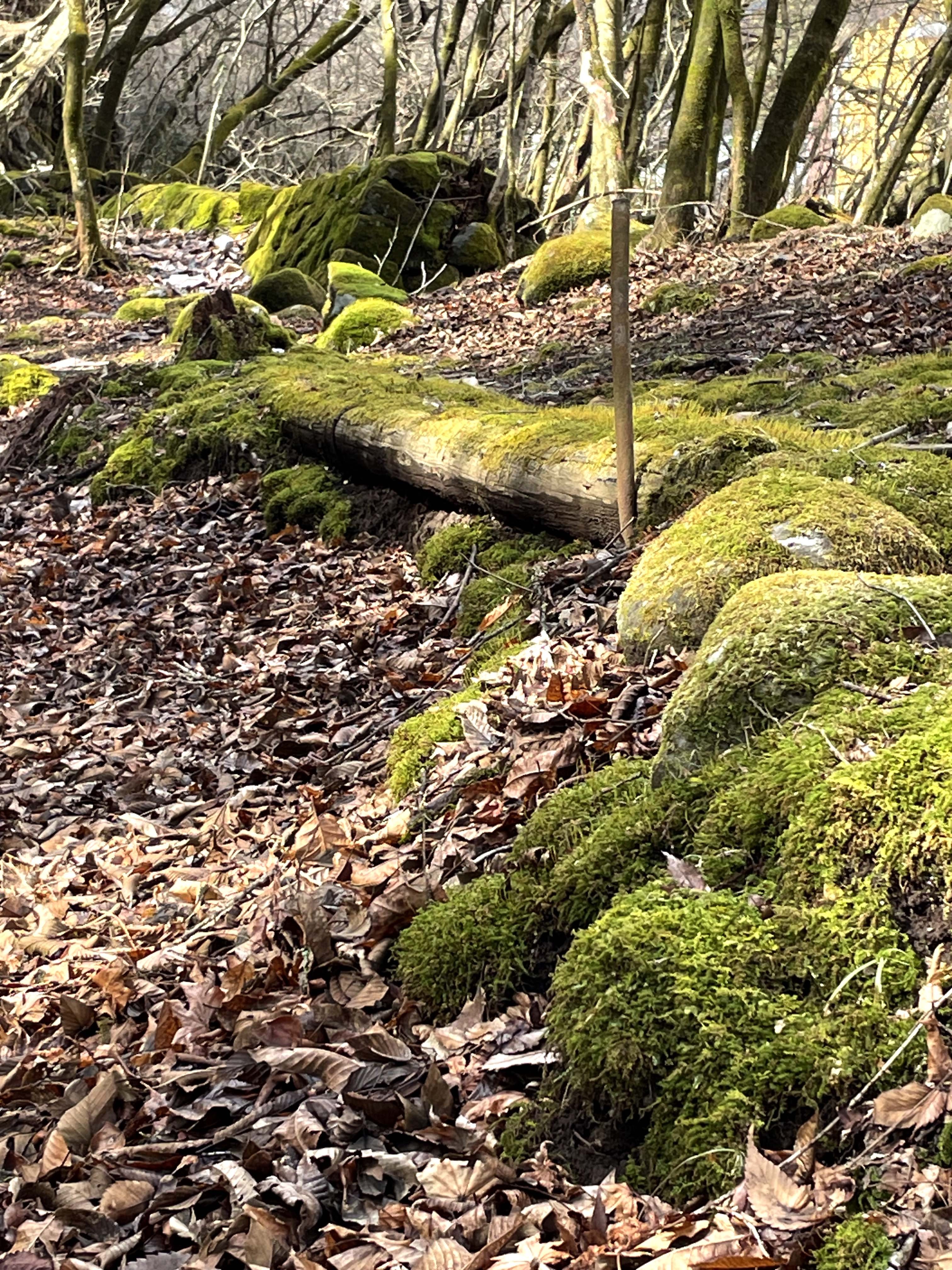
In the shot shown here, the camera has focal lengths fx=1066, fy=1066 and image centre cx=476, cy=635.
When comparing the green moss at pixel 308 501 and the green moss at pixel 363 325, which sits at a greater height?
the green moss at pixel 363 325

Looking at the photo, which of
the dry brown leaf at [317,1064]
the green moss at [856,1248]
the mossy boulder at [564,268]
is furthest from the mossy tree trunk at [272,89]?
the green moss at [856,1248]

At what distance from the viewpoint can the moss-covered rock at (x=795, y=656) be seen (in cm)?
283

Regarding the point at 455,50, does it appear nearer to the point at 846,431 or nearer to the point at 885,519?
the point at 846,431

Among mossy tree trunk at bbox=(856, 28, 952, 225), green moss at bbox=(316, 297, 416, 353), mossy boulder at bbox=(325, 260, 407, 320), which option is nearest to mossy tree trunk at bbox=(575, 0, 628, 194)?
green moss at bbox=(316, 297, 416, 353)

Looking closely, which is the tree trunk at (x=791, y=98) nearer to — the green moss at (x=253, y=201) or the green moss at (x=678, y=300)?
the green moss at (x=678, y=300)

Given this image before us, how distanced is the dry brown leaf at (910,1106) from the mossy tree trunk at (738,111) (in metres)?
12.8

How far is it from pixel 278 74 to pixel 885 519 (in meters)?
30.0

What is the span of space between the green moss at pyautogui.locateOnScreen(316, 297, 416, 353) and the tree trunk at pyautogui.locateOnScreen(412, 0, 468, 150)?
10.2 m

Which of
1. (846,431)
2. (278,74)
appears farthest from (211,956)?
(278,74)

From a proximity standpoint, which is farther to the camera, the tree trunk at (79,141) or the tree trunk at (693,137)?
the tree trunk at (79,141)

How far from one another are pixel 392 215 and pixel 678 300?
6.90 m

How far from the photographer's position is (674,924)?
2398mm

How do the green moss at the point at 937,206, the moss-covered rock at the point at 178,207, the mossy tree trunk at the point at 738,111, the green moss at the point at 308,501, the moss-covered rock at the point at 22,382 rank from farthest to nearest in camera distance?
the moss-covered rock at the point at 178,207 < the moss-covered rock at the point at 22,382 < the mossy tree trunk at the point at 738,111 < the green moss at the point at 937,206 < the green moss at the point at 308,501

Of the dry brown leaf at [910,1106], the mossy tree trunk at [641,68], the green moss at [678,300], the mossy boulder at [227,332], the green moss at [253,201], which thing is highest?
the mossy tree trunk at [641,68]
